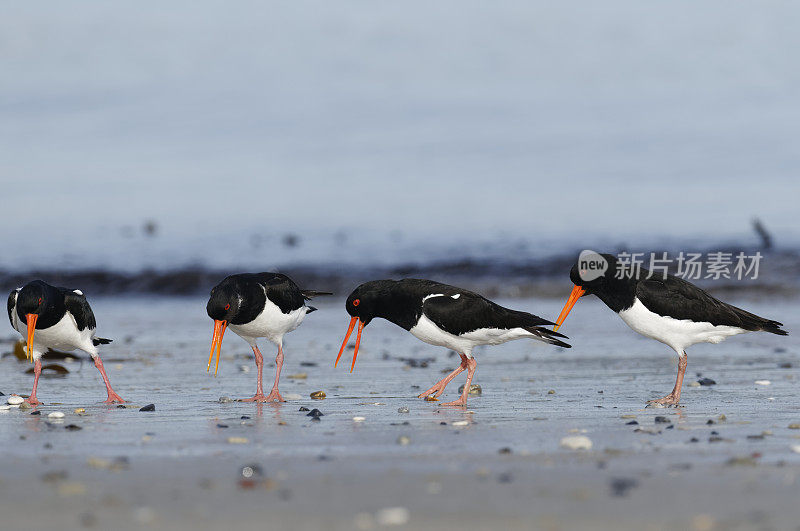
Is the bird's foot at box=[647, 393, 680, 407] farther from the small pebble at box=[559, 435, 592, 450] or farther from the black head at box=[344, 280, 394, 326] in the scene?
the black head at box=[344, 280, 394, 326]

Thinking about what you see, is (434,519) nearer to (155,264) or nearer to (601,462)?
(601,462)

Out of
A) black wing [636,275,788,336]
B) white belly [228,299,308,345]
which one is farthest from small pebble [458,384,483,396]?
white belly [228,299,308,345]

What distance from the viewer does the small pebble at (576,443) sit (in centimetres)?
464

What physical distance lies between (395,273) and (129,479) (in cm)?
2076

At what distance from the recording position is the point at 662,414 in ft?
19.8

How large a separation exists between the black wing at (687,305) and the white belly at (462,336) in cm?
97

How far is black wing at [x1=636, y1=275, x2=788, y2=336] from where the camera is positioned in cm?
Result: 713

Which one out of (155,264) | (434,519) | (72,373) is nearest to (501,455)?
(434,519)

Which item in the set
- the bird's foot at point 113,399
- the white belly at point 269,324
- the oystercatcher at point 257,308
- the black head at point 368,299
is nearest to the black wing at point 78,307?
the bird's foot at point 113,399

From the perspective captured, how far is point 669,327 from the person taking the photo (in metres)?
7.18

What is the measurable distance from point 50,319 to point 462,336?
126 inches

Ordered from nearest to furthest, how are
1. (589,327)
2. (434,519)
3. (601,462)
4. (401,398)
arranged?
1. (434,519)
2. (601,462)
3. (401,398)
4. (589,327)

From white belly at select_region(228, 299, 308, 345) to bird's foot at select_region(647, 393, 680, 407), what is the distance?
3019 millimetres

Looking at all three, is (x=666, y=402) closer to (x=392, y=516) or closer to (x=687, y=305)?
(x=687, y=305)
